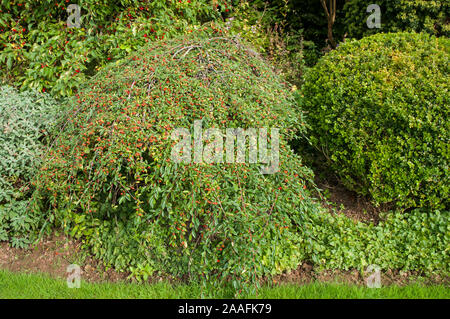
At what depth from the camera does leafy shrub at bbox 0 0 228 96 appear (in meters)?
4.27

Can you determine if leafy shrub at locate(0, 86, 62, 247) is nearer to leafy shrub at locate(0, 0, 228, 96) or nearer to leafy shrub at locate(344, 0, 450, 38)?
leafy shrub at locate(0, 0, 228, 96)

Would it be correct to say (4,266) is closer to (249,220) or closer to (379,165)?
(249,220)

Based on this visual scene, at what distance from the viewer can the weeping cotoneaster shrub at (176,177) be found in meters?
2.73

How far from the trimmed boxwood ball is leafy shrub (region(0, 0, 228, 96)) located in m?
1.93

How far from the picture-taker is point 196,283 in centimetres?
294

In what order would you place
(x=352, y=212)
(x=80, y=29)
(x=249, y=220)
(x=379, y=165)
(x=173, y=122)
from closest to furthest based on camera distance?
(x=249, y=220), (x=173, y=122), (x=379, y=165), (x=352, y=212), (x=80, y=29)

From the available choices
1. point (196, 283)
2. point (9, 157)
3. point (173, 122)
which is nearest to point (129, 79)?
point (173, 122)

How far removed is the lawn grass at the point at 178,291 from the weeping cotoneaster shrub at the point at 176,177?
5.3 inches

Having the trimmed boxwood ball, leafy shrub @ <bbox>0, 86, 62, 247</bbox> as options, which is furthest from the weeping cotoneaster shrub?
the trimmed boxwood ball

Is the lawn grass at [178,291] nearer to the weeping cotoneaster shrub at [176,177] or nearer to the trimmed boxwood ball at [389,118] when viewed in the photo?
the weeping cotoneaster shrub at [176,177]

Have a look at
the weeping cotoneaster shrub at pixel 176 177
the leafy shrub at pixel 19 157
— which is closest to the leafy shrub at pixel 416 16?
the weeping cotoneaster shrub at pixel 176 177

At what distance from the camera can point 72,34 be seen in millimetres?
4551

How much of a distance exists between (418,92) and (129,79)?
2463 millimetres

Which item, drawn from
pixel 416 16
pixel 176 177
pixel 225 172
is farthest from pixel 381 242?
pixel 416 16
